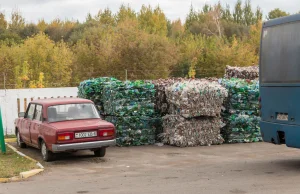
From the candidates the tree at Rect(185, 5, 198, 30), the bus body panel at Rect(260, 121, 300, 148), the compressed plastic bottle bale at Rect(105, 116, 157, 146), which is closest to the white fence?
the compressed plastic bottle bale at Rect(105, 116, 157, 146)

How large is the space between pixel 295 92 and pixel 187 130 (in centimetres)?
592

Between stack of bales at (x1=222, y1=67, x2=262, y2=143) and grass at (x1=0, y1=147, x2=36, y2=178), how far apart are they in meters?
6.83

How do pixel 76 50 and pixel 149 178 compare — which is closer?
pixel 149 178

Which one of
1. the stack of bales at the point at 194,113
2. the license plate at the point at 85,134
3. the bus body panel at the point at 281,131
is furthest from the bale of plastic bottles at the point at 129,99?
the bus body panel at the point at 281,131

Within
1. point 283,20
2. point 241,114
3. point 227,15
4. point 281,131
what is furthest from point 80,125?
point 227,15

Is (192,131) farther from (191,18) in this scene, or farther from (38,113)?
(191,18)

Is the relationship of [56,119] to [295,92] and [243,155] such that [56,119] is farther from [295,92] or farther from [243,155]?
[295,92]

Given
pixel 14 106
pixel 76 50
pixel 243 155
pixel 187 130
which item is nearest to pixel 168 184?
pixel 243 155

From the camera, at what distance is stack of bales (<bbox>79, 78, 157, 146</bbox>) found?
17266mm

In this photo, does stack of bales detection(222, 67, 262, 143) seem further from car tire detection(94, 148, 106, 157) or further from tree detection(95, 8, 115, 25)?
tree detection(95, 8, 115, 25)

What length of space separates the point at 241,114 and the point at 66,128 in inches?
257

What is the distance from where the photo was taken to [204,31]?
89438 mm

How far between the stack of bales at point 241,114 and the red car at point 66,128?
16.0ft

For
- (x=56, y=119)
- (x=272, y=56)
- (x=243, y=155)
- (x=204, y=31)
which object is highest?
(x=204, y=31)
